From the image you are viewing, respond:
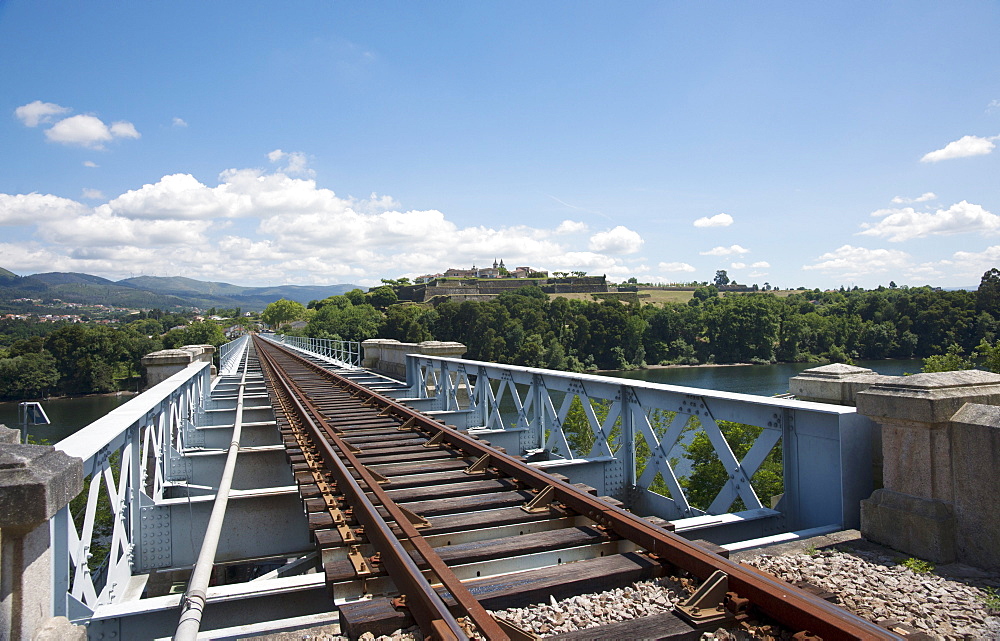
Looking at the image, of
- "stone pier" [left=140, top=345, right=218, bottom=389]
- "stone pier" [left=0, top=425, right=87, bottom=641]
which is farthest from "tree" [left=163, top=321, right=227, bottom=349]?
"stone pier" [left=0, top=425, right=87, bottom=641]

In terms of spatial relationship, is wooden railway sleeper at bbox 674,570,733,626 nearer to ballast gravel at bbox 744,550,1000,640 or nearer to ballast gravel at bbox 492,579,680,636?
ballast gravel at bbox 492,579,680,636

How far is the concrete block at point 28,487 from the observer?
218 centimetres

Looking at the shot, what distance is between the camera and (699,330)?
4688 inches

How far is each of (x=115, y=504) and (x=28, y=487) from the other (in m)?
2.26

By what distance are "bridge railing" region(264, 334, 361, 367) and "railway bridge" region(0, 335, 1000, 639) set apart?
53.1 feet

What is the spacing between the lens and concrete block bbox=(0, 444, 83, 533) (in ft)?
7.16

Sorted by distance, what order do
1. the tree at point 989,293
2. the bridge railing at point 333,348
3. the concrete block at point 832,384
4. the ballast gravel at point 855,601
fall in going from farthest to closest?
the tree at point 989,293, the bridge railing at point 333,348, the concrete block at point 832,384, the ballast gravel at point 855,601

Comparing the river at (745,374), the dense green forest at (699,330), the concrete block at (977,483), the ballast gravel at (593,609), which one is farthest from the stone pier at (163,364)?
the dense green forest at (699,330)

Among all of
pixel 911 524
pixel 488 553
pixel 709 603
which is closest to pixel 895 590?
pixel 911 524

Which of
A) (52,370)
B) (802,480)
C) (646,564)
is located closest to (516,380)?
(802,480)

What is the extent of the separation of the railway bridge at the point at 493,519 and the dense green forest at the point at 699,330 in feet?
320

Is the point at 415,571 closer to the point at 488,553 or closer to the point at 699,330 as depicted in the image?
the point at 488,553

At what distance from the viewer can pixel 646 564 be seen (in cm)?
335

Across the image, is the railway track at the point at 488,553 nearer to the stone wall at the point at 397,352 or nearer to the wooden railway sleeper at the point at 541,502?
the wooden railway sleeper at the point at 541,502
